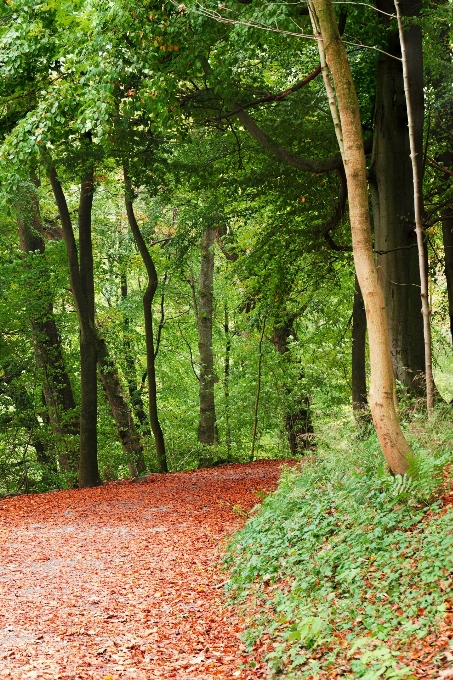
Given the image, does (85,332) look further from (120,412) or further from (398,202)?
(398,202)

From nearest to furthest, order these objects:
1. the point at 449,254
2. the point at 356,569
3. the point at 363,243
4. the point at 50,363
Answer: the point at 356,569 < the point at 363,243 < the point at 449,254 < the point at 50,363

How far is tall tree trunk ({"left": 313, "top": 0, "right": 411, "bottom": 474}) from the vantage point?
6020 millimetres

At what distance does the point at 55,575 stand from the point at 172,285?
49.5 feet

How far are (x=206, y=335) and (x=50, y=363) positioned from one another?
412cm

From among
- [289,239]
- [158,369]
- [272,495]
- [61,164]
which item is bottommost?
[272,495]

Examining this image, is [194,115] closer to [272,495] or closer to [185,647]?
[272,495]

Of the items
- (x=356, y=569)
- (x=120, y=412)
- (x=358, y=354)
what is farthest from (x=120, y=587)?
(x=120, y=412)

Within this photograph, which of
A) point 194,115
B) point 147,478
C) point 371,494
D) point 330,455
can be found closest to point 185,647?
point 371,494

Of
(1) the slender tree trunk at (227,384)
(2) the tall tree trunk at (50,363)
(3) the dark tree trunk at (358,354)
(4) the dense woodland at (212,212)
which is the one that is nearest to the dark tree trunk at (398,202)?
(4) the dense woodland at (212,212)

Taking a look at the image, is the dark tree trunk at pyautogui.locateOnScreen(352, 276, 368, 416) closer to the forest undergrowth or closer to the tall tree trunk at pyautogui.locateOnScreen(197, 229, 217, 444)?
the tall tree trunk at pyautogui.locateOnScreen(197, 229, 217, 444)

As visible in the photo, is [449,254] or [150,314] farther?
[150,314]

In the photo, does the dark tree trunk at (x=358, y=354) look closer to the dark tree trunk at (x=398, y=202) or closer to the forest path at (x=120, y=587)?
the forest path at (x=120, y=587)

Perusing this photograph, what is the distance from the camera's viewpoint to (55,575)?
25.4 feet

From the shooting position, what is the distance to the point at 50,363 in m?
17.6
